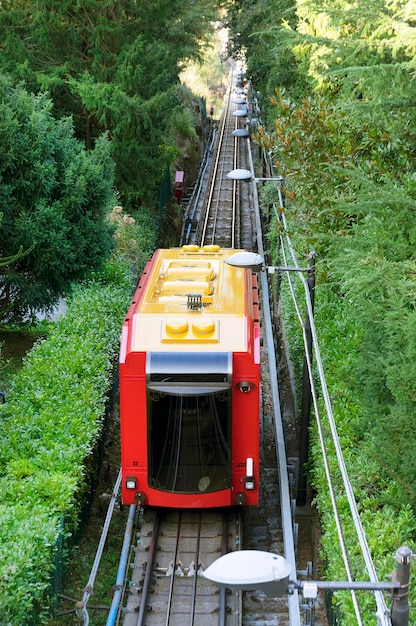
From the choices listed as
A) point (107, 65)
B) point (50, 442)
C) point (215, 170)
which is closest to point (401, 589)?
point (50, 442)

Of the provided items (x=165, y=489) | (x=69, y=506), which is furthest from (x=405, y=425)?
(x=69, y=506)

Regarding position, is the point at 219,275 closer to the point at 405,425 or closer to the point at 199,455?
the point at 199,455

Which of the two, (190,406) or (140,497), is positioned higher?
(190,406)

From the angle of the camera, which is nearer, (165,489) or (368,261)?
(368,261)

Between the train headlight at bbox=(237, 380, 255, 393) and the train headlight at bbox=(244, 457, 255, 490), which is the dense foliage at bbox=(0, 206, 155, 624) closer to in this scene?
the train headlight at bbox=(244, 457, 255, 490)

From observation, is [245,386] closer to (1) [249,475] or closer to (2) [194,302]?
(1) [249,475]

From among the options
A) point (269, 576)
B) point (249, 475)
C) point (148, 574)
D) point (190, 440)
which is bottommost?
point (148, 574)

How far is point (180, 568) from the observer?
41.8 feet

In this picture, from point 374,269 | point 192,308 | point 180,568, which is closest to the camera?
point 374,269

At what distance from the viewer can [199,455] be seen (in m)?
12.6

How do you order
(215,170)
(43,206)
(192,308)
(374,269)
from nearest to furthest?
1. (374,269)
2. (192,308)
3. (43,206)
4. (215,170)

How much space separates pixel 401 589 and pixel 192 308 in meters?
8.60

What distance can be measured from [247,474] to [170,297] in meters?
3.54

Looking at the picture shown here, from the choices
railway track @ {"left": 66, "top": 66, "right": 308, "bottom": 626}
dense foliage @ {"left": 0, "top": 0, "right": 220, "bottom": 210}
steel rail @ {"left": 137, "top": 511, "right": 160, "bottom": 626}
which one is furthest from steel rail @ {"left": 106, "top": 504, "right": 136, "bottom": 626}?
dense foliage @ {"left": 0, "top": 0, "right": 220, "bottom": 210}
